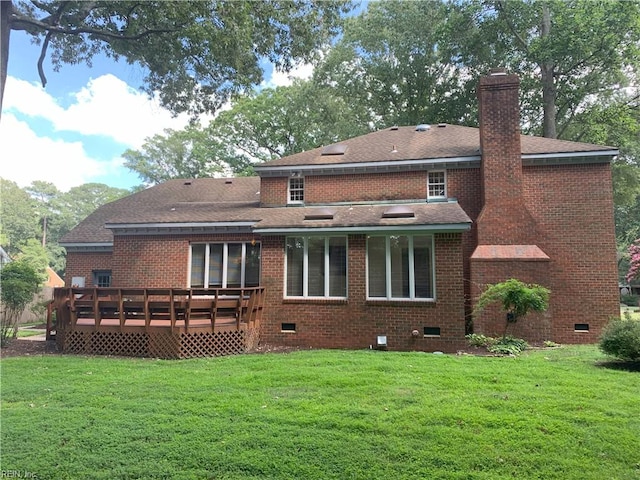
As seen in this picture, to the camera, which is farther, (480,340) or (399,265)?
(399,265)

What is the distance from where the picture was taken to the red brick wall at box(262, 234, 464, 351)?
10414 millimetres

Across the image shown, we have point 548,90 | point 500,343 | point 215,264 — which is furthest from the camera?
point 548,90

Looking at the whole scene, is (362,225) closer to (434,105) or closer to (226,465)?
(226,465)

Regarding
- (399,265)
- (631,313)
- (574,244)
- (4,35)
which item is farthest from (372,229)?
(631,313)

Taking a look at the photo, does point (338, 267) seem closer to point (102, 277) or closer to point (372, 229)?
point (372, 229)

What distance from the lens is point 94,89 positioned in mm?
10062

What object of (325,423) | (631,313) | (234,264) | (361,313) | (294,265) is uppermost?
(234,264)

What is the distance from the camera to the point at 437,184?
1374cm

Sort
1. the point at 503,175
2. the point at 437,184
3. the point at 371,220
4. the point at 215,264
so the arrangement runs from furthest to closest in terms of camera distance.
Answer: the point at 437,184 → the point at 215,264 → the point at 503,175 → the point at 371,220

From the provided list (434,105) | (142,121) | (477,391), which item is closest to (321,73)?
(434,105)

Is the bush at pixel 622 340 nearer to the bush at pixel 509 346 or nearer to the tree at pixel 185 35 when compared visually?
the bush at pixel 509 346

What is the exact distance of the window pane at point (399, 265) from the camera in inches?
430

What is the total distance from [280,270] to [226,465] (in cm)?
781

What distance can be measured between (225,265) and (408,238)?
20.0ft
